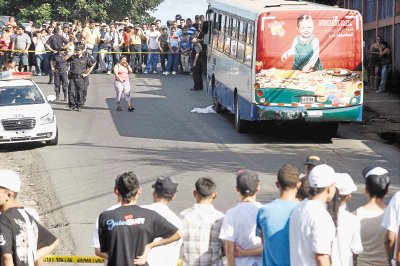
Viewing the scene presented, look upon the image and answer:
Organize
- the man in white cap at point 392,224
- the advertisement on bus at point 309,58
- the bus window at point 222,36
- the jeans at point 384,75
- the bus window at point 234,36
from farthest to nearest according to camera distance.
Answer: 1. the jeans at point 384,75
2. the bus window at point 222,36
3. the bus window at point 234,36
4. the advertisement on bus at point 309,58
5. the man in white cap at point 392,224

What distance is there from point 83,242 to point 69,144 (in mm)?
9448

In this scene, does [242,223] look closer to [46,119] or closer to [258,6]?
[46,119]

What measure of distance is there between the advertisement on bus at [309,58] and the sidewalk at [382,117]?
76.9 inches

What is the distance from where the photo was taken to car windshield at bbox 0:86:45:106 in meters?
23.7

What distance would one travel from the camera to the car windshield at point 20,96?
2369 cm

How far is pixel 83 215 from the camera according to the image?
15617 millimetres

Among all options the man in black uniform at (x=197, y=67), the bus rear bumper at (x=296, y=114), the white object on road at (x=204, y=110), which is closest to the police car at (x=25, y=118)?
the bus rear bumper at (x=296, y=114)

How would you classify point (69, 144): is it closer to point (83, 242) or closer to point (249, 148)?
point (249, 148)

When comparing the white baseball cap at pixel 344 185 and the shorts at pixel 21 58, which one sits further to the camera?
the shorts at pixel 21 58

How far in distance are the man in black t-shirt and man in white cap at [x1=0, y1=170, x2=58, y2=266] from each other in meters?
0.52

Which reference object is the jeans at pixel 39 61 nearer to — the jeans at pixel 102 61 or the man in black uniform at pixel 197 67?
the jeans at pixel 102 61

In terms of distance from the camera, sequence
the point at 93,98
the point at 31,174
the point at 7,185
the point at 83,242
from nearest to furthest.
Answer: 1. the point at 7,185
2. the point at 83,242
3. the point at 31,174
4. the point at 93,98

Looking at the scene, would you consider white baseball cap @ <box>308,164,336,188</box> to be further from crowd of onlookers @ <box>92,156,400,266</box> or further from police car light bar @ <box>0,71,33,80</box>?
police car light bar @ <box>0,71,33,80</box>

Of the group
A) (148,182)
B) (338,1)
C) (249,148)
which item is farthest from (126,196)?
(338,1)
